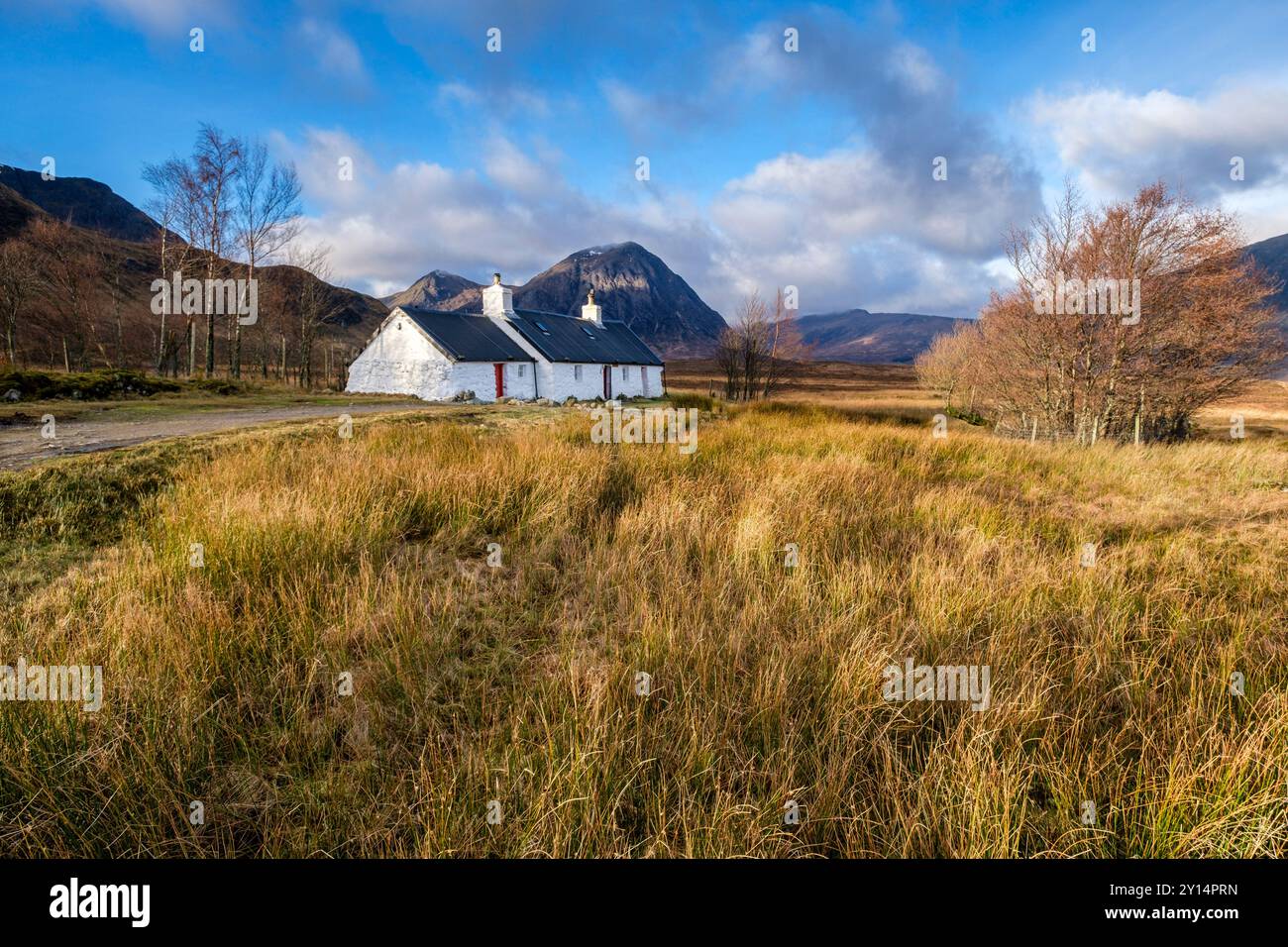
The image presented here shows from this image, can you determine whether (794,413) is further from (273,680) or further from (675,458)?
(273,680)

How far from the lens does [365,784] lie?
230 cm

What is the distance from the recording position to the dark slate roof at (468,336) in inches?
1196

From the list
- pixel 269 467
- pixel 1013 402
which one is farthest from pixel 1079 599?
pixel 1013 402

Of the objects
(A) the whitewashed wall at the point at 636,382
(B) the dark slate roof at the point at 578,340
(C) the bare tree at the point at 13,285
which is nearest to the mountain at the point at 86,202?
(C) the bare tree at the point at 13,285

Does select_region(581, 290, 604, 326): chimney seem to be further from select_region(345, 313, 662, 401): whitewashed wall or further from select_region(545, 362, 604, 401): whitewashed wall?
select_region(345, 313, 662, 401): whitewashed wall

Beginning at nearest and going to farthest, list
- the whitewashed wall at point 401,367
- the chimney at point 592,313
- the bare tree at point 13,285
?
the whitewashed wall at point 401,367 < the bare tree at point 13,285 < the chimney at point 592,313

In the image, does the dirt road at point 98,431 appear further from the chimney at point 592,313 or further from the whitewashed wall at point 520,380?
the chimney at point 592,313

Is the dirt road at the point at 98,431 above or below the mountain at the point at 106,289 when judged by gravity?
below

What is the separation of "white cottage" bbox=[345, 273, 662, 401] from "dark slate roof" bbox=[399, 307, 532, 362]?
0.20ft

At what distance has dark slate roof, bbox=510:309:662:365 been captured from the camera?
3566 centimetres

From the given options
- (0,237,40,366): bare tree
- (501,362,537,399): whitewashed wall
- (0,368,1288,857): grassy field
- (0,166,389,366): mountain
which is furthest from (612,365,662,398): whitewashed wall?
(0,237,40,366): bare tree

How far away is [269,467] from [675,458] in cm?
530

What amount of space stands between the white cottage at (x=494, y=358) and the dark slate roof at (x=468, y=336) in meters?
0.06
